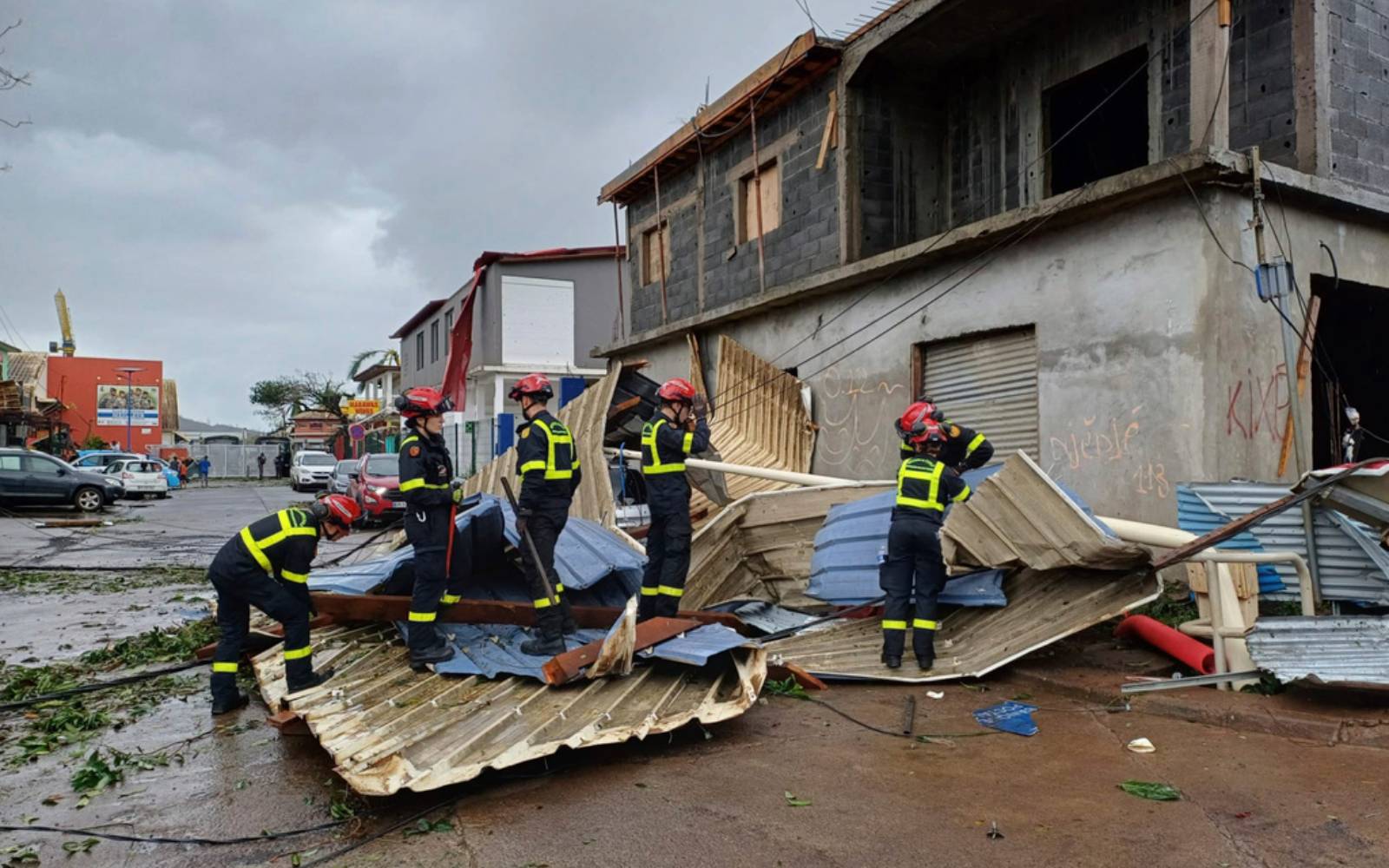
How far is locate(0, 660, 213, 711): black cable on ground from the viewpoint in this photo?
5.50 meters

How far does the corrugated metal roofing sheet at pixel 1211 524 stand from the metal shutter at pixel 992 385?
219cm

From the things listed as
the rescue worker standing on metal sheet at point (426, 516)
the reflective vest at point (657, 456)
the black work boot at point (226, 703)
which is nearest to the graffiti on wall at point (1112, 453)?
the reflective vest at point (657, 456)

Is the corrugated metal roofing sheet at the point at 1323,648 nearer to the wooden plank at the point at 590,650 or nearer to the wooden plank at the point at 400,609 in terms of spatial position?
the wooden plank at the point at 590,650

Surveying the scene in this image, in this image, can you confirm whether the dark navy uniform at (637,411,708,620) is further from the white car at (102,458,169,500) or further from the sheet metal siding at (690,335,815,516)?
the white car at (102,458,169,500)

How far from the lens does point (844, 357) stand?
11773 millimetres

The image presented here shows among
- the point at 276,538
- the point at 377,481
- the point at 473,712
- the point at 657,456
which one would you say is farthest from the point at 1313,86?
the point at 377,481

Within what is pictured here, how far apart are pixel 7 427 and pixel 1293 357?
40522 millimetres

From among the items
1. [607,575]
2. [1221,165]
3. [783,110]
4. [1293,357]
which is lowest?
[607,575]

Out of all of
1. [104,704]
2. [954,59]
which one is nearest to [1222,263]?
[954,59]

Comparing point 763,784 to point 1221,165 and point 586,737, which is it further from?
point 1221,165

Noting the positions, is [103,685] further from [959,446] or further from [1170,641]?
[1170,641]

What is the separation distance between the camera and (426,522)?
17.8 ft

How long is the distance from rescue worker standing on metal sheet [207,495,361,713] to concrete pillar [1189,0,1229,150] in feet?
26.2

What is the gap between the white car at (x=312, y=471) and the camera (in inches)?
1228
